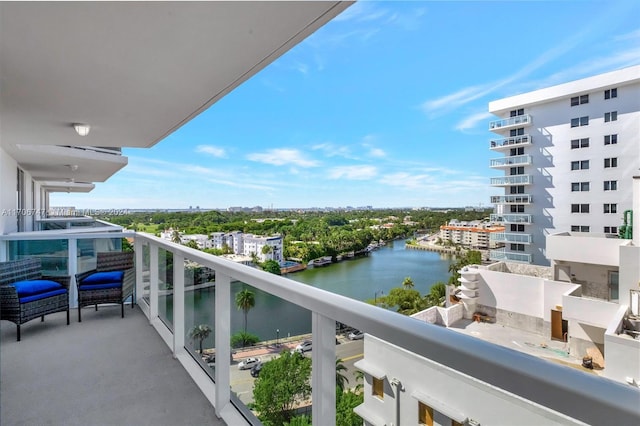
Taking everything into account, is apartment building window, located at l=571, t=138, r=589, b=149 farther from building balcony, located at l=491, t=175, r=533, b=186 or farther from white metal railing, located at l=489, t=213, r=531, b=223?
white metal railing, located at l=489, t=213, r=531, b=223

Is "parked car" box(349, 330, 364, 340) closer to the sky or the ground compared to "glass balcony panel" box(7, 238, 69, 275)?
closer to the sky

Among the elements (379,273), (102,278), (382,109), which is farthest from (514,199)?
(382,109)

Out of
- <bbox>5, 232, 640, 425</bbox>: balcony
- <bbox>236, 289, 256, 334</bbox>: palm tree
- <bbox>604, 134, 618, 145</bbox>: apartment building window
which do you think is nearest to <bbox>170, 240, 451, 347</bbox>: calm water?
<bbox>5, 232, 640, 425</bbox>: balcony

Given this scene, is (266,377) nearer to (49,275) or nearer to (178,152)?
(49,275)

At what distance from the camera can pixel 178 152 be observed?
36.5 m

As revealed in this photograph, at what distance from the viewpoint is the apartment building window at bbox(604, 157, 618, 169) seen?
8.03 m

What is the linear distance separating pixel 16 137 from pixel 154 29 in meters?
3.87

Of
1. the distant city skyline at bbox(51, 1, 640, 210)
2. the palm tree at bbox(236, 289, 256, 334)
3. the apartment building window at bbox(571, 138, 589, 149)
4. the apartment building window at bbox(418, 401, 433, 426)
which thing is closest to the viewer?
the apartment building window at bbox(418, 401, 433, 426)

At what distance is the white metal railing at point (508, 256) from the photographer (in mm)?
10927

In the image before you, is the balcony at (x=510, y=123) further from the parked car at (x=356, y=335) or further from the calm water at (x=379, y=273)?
the parked car at (x=356, y=335)

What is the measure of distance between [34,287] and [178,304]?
183 cm

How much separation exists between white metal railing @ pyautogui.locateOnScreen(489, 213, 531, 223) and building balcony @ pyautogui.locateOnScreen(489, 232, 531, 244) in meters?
0.48

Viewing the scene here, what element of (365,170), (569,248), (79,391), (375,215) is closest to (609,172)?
(569,248)

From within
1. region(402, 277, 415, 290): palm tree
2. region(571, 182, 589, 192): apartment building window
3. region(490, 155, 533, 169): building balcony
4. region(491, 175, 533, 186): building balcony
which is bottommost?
region(402, 277, 415, 290): palm tree
